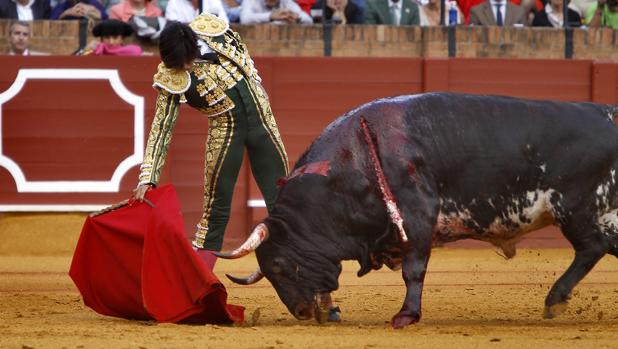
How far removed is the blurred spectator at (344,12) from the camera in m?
11.5

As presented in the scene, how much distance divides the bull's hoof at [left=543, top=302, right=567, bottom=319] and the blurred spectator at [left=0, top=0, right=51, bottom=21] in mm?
6564

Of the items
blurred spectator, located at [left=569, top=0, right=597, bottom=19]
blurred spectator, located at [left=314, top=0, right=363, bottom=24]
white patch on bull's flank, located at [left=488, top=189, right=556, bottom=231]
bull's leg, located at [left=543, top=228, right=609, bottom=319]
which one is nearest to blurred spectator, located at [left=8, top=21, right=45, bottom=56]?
blurred spectator, located at [left=314, top=0, right=363, bottom=24]

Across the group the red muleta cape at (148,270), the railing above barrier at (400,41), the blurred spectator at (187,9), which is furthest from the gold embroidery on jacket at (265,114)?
the railing above barrier at (400,41)

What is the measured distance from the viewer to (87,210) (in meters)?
10.6

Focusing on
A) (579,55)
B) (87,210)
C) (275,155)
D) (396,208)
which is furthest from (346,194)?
(579,55)

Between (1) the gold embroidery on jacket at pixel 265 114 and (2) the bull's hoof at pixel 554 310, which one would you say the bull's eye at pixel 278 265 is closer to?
(1) the gold embroidery on jacket at pixel 265 114

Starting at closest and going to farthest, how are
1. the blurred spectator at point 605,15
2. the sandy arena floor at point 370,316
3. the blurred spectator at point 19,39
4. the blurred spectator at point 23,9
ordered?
the sandy arena floor at point 370,316, the blurred spectator at point 19,39, the blurred spectator at point 23,9, the blurred spectator at point 605,15

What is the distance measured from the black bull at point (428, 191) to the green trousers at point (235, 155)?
482mm

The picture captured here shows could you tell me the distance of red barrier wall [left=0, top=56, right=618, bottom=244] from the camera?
419 inches

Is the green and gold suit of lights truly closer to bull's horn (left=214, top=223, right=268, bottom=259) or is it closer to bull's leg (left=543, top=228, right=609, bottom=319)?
bull's horn (left=214, top=223, right=268, bottom=259)

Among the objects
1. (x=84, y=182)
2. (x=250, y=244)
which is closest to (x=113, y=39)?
(x=84, y=182)

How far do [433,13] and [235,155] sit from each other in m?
5.74

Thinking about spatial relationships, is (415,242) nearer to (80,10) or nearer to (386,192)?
(386,192)

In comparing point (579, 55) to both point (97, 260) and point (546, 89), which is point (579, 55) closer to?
point (546, 89)
